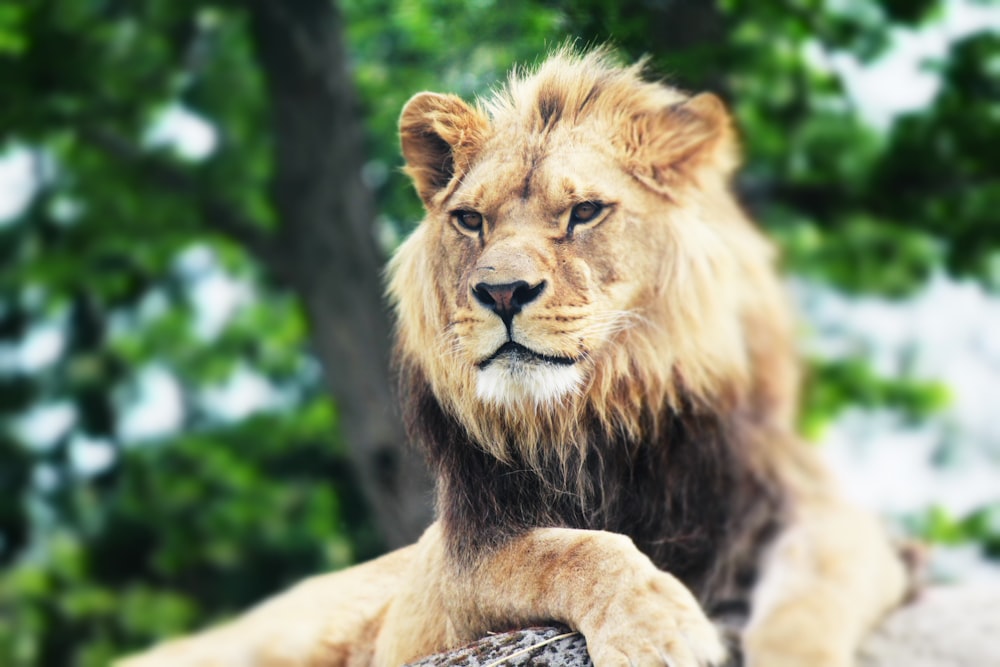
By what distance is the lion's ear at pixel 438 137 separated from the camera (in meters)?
1.30

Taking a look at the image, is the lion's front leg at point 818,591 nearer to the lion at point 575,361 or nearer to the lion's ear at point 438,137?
the lion at point 575,361

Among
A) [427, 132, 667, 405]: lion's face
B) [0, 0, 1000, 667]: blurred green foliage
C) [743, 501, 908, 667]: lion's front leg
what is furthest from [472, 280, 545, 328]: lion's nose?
[0, 0, 1000, 667]: blurred green foliage

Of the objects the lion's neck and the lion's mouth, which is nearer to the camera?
the lion's mouth

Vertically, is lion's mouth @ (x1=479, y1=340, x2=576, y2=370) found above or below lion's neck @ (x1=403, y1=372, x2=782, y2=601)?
above

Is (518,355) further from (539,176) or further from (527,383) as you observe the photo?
(539,176)

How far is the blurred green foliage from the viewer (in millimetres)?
3723

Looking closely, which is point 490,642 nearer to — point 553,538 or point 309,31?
point 553,538

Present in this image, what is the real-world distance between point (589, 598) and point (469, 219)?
451 millimetres

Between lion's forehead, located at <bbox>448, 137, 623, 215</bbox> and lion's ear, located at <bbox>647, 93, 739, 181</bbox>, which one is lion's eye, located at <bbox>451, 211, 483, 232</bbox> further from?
lion's ear, located at <bbox>647, 93, 739, 181</bbox>

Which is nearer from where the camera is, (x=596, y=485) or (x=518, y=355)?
(x=518, y=355)

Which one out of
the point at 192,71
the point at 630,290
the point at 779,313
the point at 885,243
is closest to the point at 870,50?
the point at 885,243

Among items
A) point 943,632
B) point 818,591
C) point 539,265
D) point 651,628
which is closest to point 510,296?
point 539,265

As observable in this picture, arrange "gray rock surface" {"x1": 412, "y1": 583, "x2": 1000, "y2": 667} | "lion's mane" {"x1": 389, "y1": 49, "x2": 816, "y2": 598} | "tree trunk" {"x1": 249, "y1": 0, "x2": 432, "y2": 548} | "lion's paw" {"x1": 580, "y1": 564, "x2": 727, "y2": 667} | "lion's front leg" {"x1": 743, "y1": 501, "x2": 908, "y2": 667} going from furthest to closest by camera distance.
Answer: "tree trunk" {"x1": 249, "y1": 0, "x2": 432, "y2": 548}, "gray rock surface" {"x1": 412, "y1": 583, "x2": 1000, "y2": 667}, "lion's front leg" {"x1": 743, "y1": 501, "x2": 908, "y2": 667}, "lion's mane" {"x1": 389, "y1": 49, "x2": 816, "y2": 598}, "lion's paw" {"x1": 580, "y1": 564, "x2": 727, "y2": 667}

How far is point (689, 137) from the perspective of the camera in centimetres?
139
